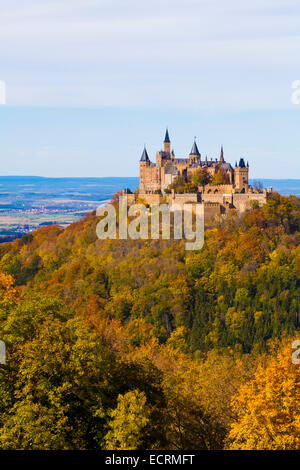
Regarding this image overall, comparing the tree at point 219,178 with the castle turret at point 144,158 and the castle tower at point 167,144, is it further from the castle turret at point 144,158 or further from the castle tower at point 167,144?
the castle tower at point 167,144

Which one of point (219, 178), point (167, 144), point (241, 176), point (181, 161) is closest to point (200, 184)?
point (219, 178)

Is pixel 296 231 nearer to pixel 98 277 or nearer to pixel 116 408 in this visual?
pixel 98 277

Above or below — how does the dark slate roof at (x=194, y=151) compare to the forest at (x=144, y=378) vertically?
above

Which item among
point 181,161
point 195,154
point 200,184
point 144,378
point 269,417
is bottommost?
point 269,417

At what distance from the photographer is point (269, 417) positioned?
2956 cm

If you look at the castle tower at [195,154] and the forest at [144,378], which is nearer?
the forest at [144,378]

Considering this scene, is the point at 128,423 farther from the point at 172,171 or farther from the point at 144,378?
the point at 172,171

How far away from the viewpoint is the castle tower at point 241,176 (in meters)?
98.7

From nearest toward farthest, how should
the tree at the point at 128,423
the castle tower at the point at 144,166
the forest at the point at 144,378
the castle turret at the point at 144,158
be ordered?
the tree at the point at 128,423 < the forest at the point at 144,378 < the castle tower at the point at 144,166 < the castle turret at the point at 144,158

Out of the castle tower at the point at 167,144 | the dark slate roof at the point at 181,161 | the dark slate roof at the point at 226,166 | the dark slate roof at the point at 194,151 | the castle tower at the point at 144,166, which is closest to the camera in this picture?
the dark slate roof at the point at 226,166

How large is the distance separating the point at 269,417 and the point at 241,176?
71410 millimetres

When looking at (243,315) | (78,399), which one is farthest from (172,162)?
(78,399)

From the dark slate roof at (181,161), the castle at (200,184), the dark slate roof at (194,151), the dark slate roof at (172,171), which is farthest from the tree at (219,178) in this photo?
the dark slate roof at (194,151)

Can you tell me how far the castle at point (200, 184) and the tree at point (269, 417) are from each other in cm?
6467
